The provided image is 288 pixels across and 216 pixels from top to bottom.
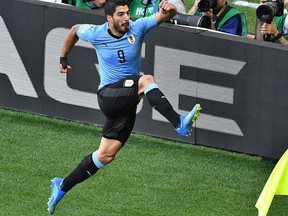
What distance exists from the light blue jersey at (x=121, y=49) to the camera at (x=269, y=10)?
191 cm

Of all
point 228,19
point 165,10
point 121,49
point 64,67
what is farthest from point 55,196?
point 228,19

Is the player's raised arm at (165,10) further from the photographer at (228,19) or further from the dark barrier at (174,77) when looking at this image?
the photographer at (228,19)

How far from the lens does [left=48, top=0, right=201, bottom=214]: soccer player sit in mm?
10945

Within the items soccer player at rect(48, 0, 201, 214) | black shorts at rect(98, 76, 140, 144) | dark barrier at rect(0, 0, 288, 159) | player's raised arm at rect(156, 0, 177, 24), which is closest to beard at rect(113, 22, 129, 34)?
soccer player at rect(48, 0, 201, 214)

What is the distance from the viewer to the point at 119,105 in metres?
11.1

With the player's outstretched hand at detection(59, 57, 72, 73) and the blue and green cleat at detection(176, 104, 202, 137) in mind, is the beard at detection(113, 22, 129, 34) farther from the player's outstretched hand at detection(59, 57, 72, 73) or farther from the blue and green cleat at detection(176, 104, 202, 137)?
the blue and green cleat at detection(176, 104, 202, 137)

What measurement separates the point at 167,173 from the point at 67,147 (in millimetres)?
1328

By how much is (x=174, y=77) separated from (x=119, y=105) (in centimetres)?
221

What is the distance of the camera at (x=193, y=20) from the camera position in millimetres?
13414

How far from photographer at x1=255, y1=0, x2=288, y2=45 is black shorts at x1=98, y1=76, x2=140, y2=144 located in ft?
7.62

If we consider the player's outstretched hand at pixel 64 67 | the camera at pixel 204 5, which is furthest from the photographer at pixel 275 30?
the player's outstretched hand at pixel 64 67

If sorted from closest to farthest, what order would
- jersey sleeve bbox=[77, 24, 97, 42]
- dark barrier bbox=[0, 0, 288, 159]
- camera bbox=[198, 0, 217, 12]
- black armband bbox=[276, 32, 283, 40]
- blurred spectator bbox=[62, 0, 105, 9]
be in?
jersey sleeve bbox=[77, 24, 97, 42], dark barrier bbox=[0, 0, 288, 159], black armband bbox=[276, 32, 283, 40], camera bbox=[198, 0, 217, 12], blurred spectator bbox=[62, 0, 105, 9]

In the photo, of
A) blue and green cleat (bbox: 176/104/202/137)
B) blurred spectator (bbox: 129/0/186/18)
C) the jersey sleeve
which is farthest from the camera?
blurred spectator (bbox: 129/0/186/18)

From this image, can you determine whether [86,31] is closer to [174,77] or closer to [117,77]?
[117,77]
